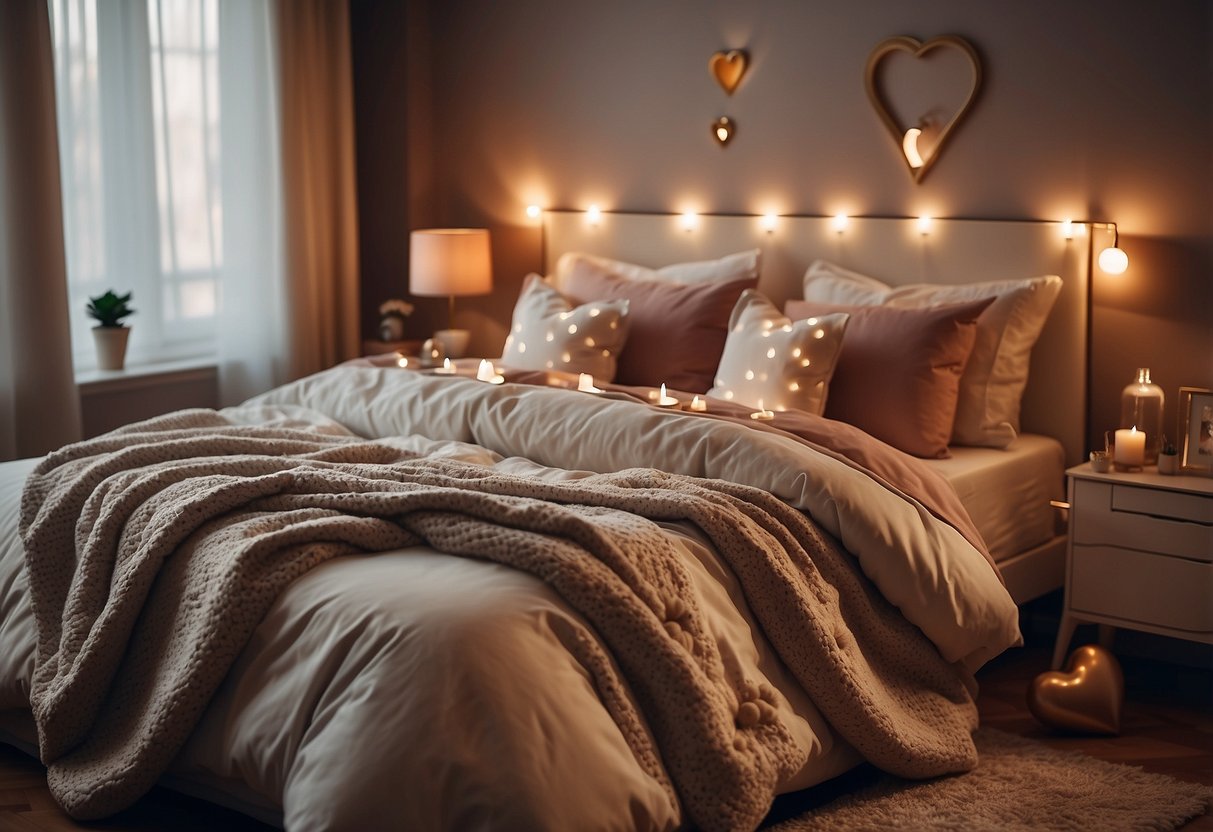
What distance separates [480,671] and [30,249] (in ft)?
9.45

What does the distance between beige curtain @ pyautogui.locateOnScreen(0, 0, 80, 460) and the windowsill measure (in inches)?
8.7

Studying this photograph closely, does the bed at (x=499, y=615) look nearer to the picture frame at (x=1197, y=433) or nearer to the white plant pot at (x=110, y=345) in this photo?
the picture frame at (x=1197, y=433)

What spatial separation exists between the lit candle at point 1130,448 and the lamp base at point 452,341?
2.58 m

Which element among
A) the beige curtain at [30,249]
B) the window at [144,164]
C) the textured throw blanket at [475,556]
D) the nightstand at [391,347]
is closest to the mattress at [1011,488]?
the textured throw blanket at [475,556]

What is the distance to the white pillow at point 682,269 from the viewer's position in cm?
438

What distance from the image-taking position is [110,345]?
15.6 feet

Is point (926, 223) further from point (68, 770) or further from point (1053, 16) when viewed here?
point (68, 770)

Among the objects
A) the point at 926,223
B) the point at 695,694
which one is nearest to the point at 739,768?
the point at 695,694

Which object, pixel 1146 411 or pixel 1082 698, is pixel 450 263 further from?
pixel 1082 698

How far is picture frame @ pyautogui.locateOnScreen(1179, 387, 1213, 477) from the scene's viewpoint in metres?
3.42

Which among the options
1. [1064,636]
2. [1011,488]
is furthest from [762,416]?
[1064,636]

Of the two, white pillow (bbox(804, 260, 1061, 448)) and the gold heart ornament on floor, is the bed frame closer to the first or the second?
white pillow (bbox(804, 260, 1061, 448))

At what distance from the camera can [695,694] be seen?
2.28 metres

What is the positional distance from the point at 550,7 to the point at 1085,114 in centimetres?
214
